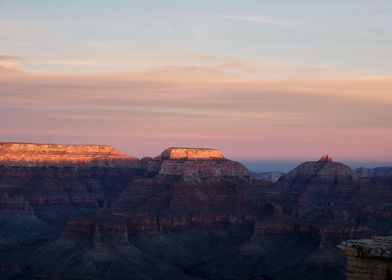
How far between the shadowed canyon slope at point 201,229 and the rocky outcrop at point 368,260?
109m

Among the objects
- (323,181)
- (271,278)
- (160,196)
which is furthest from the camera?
(323,181)

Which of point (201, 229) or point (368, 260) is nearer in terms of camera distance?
point (368, 260)

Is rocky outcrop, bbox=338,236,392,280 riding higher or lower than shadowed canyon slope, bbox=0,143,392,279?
higher

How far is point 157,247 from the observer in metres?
154

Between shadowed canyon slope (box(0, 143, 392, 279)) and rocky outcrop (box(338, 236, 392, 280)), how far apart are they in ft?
357

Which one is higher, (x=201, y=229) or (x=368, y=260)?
(x=368, y=260)

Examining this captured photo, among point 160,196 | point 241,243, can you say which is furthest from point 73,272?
point 160,196

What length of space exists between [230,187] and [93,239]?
39.0 meters

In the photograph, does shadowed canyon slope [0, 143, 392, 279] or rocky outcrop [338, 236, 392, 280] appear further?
shadowed canyon slope [0, 143, 392, 279]

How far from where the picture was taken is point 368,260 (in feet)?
58.3

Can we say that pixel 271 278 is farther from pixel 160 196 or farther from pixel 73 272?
pixel 160 196

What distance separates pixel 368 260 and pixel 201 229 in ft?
483

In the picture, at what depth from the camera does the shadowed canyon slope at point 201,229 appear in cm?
13675

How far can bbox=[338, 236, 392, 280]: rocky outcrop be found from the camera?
57.5 ft
